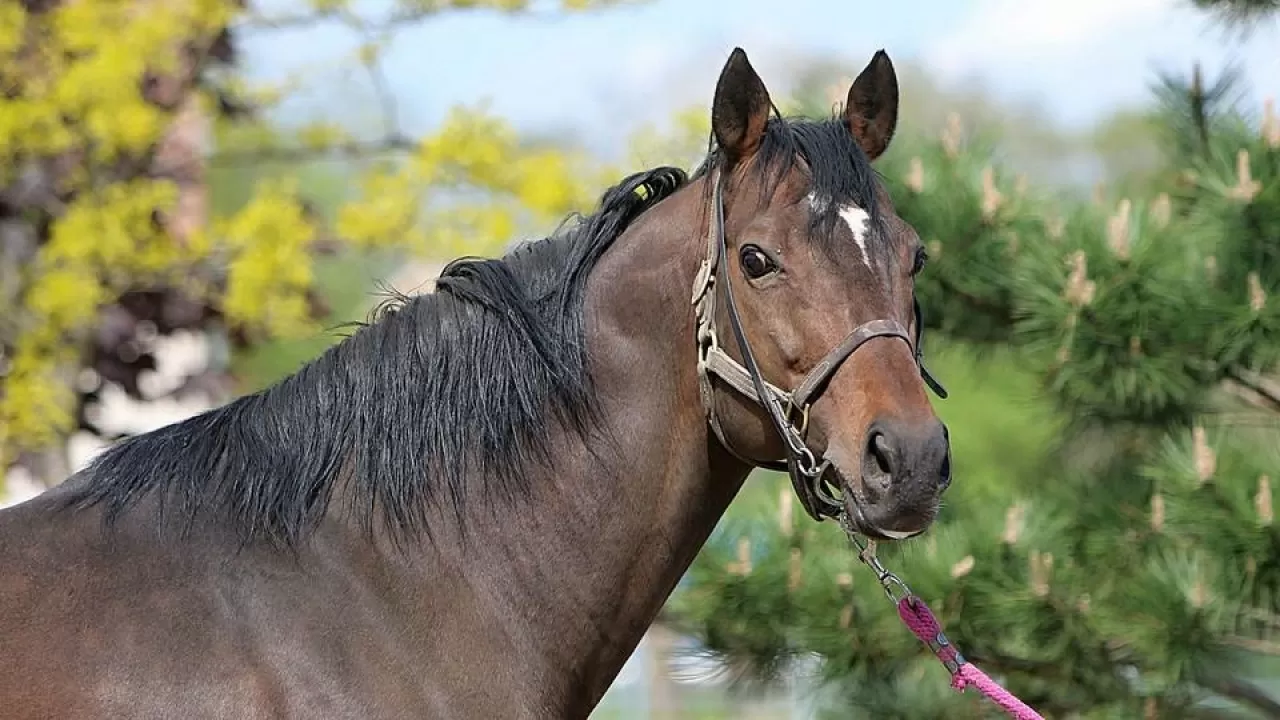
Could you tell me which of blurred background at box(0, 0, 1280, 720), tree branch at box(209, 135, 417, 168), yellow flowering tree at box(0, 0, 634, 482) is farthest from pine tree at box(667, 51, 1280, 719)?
tree branch at box(209, 135, 417, 168)

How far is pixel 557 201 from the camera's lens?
8281mm

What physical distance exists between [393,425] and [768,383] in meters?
0.78

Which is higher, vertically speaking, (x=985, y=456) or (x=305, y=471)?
(x=305, y=471)

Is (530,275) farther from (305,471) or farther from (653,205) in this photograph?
(305,471)

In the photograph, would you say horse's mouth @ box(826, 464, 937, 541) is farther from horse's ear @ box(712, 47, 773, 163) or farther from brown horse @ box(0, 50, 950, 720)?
horse's ear @ box(712, 47, 773, 163)

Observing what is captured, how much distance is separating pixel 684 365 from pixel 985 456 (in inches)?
422

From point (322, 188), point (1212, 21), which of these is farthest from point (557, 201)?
point (322, 188)

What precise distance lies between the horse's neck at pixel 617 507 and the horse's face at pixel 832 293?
0.48 ft

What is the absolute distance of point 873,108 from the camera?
332 centimetres

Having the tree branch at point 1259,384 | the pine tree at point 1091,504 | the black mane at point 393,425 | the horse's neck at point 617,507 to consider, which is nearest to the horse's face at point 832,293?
the horse's neck at point 617,507

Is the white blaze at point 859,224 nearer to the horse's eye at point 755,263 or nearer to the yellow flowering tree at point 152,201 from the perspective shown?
the horse's eye at point 755,263

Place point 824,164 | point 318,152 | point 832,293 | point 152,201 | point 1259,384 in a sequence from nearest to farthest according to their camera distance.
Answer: point 832,293
point 824,164
point 1259,384
point 152,201
point 318,152

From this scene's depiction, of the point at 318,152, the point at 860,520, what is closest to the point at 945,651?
the point at 860,520

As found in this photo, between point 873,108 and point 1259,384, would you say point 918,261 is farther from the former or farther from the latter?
point 1259,384
